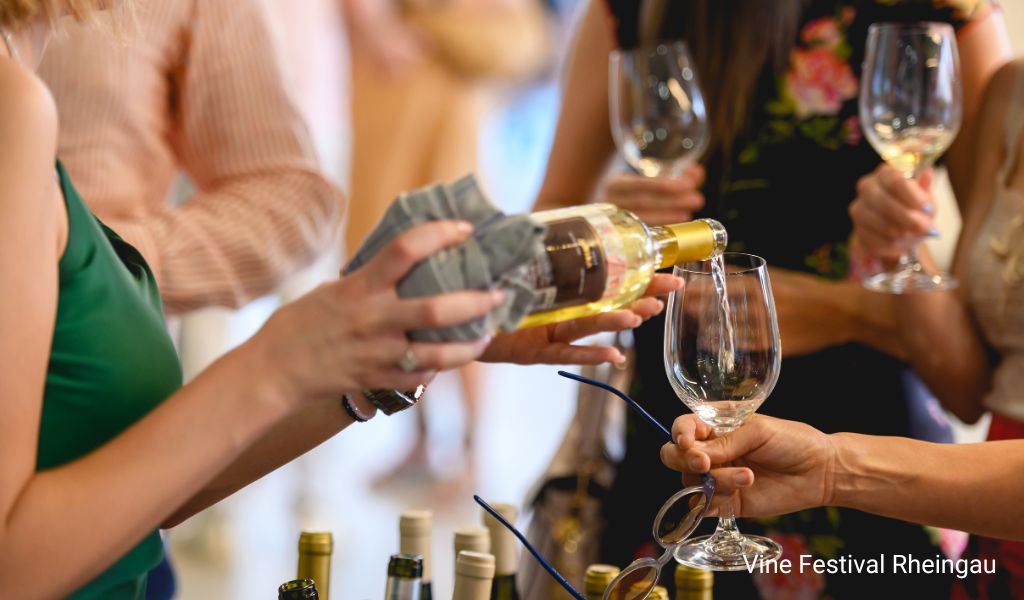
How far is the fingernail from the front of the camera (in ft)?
3.21

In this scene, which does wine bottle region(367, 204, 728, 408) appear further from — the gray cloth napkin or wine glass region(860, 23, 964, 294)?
wine glass region(860, 23, 964, 294)

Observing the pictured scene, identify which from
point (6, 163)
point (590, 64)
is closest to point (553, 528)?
point (590, 64)

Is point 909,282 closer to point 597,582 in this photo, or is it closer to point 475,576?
point 597,582

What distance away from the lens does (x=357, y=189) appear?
178 inches

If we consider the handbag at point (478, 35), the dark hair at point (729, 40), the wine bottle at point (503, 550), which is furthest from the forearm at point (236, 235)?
the handbag at point (478, 35)

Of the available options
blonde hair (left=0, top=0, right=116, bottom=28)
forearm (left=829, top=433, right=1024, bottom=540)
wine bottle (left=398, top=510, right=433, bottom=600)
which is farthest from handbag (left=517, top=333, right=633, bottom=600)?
blonde hair (left=0, top=0, right=116, bottom=28)

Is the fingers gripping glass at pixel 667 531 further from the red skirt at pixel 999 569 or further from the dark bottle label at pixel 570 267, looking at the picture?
the red skirt at pixel 999 569

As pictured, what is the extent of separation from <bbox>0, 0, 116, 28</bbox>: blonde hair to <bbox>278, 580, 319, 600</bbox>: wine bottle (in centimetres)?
49

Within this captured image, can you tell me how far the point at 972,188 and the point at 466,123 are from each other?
302cm

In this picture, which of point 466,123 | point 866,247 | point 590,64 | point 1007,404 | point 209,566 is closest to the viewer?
point 1007,404

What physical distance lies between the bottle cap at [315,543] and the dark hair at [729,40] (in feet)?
2.97

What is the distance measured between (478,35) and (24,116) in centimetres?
382

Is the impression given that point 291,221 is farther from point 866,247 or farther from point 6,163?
point 6,163

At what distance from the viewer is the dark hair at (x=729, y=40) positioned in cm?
170
